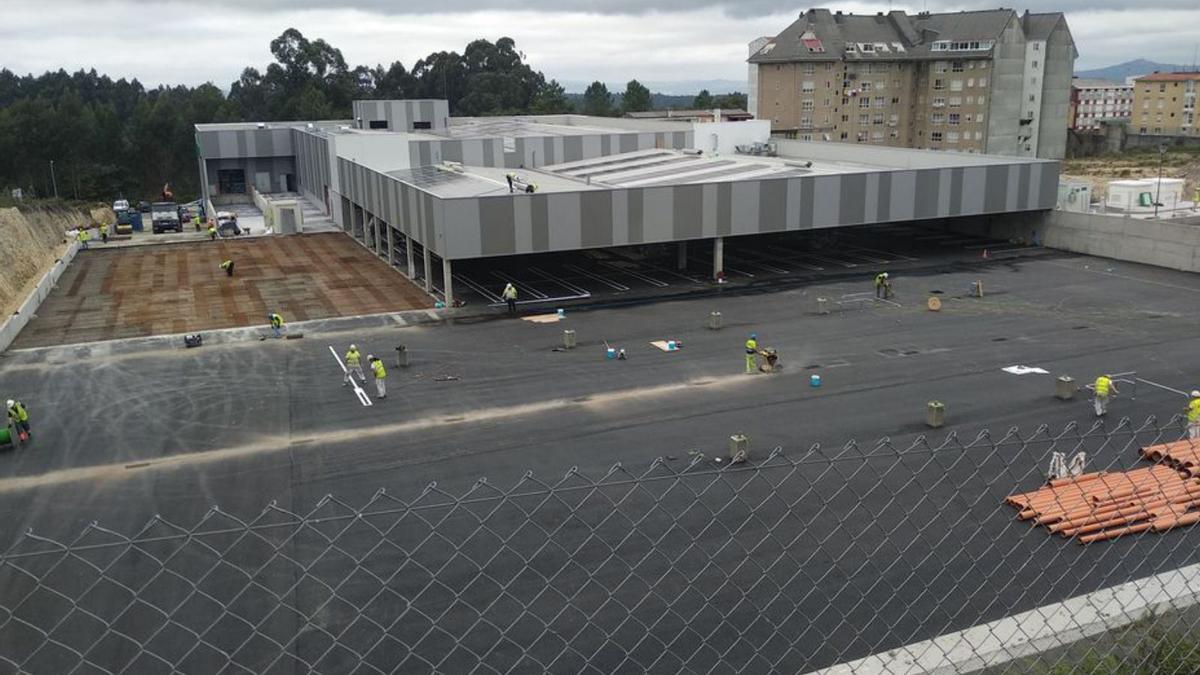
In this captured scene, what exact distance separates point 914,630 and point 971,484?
5.78 meters

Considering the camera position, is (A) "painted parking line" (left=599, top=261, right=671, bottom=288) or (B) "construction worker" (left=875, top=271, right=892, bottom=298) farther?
(A) "painted parking line" (left=599, top=261, right=671, bottom=288)

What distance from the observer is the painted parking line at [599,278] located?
3591 cm

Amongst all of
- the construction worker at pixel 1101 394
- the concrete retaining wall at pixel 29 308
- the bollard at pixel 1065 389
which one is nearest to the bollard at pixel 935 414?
the construction worker at pixel 1101 394

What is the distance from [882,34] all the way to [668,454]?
266 feet

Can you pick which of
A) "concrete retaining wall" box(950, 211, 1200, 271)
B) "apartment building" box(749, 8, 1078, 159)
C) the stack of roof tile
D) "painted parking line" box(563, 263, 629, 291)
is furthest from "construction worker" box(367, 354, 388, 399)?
"apartment building" box(749, 8, 1078, 159)

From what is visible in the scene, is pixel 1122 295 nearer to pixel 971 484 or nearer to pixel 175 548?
pixel 971 484

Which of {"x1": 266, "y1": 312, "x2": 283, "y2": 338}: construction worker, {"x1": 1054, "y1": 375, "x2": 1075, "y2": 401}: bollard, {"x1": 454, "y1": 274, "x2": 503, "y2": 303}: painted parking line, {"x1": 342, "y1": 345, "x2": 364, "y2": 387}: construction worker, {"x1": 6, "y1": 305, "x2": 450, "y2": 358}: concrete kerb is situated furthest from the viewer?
{"x1": 454, "y1": 274, "x2": 503, "y2": 303}: painted parking line

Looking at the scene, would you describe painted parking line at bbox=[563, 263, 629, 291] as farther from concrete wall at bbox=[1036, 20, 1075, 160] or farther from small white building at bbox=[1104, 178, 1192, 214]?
concrete wall at bbox=[1036, 20, 1075, 160]

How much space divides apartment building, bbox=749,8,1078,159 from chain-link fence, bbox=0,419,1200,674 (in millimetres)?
71001

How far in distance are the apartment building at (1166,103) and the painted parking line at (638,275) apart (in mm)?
109660

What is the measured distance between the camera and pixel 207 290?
121 ft

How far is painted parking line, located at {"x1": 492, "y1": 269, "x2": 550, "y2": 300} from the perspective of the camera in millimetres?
34562

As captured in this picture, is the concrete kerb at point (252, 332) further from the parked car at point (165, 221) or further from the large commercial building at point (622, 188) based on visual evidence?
the parked car at point (165, 221)

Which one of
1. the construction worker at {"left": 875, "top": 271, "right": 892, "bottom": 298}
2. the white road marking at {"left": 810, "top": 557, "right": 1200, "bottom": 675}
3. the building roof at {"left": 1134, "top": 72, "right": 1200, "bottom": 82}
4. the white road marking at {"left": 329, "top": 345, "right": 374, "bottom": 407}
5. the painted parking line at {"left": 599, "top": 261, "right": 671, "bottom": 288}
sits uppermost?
the building roof at {"left": 1134, "top": 72, "right": 1200, "bottom": 82}
